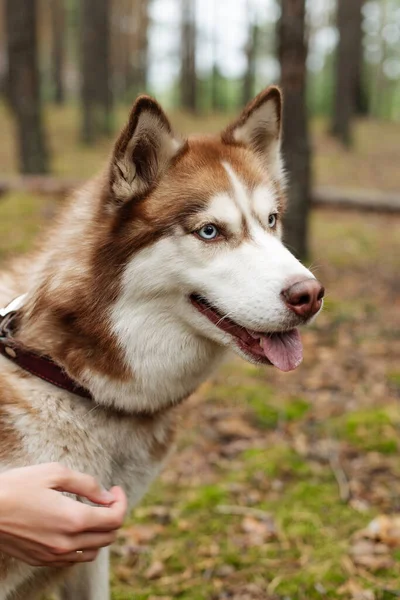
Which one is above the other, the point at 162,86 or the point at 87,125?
the point at 87,125

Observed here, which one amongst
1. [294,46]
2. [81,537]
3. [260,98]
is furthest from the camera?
[294,46]

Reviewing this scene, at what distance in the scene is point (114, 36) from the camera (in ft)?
93.4

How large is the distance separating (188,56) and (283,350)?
92.4 ft

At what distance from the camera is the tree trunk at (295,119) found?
650 centimetres

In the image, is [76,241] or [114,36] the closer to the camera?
[76,241]

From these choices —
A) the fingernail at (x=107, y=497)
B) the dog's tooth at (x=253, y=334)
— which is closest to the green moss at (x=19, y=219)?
the dog's tooth at (x=253, y=334)

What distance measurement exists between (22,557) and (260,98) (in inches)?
74.7

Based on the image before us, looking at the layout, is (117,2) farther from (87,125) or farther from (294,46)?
(294,46)

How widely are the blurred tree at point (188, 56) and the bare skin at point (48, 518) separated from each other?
88.6ft

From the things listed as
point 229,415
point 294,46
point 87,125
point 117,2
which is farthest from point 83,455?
point 117,2

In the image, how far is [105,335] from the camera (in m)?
2.15

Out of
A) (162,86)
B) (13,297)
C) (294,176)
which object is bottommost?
(162,86)

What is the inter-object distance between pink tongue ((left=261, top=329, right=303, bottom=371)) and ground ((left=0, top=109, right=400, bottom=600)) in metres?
1.12

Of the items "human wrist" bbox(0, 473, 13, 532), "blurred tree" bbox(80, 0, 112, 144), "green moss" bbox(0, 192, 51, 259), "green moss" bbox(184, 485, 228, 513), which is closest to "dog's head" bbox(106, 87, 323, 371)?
"human wrist" bbox(0, 473, 13, 532)
